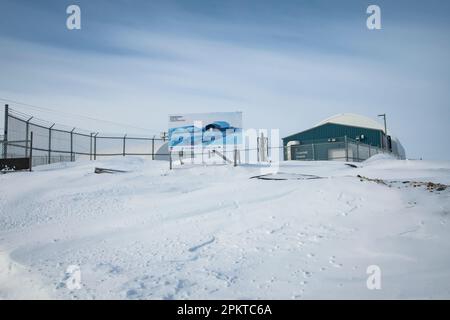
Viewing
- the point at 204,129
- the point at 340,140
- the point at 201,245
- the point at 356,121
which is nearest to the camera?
the point at 201,245

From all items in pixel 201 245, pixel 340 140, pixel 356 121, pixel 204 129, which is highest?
pixel 356 121

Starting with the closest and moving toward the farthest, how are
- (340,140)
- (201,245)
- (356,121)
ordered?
1. (201,245)
2. (340,140)
3. (356,121)

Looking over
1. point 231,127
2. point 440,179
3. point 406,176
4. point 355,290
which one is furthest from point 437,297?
point 231,127

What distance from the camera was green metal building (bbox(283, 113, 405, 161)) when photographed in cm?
2581

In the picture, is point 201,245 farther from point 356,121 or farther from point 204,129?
point 356,121

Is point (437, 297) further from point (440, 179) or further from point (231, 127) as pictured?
point (231, 127)

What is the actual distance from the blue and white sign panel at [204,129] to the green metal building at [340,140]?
11.1 metres

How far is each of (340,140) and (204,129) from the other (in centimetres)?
1862

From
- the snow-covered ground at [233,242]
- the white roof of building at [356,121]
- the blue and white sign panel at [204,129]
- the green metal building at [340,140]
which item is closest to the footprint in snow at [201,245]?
the snow-covered ground at [233,242]

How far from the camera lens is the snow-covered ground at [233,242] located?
12.1ft

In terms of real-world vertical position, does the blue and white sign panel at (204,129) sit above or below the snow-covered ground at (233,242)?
above

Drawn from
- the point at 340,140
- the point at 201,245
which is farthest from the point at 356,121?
the point at 201,245

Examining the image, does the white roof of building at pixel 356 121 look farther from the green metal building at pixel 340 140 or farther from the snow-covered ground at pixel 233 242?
the snow-covered ground at pixel 233 242

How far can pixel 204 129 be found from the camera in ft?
50.1
